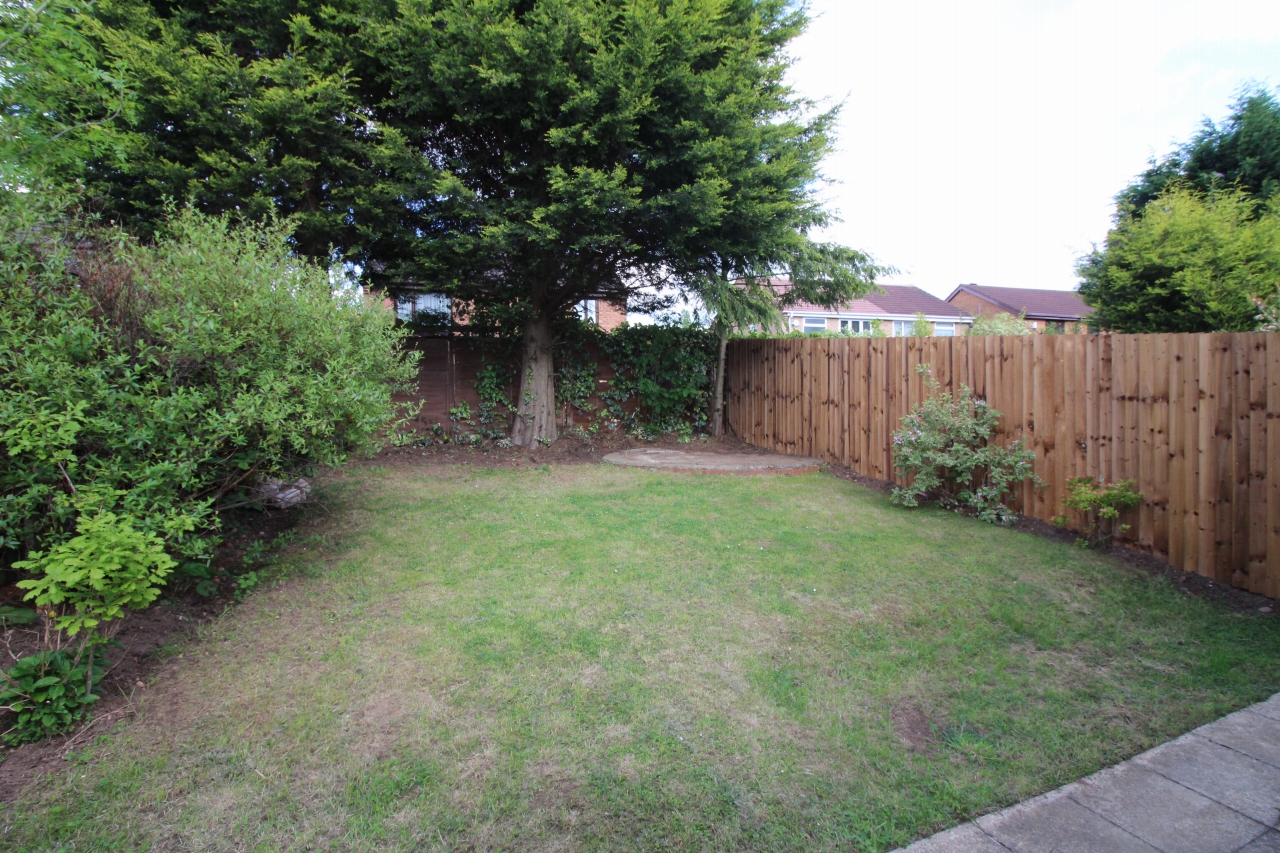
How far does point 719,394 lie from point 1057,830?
1036 cm

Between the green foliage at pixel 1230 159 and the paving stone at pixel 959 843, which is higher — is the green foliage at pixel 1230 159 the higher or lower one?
the higher one

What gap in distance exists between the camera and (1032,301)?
1542 inches

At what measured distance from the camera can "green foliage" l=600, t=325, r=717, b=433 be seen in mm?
12133

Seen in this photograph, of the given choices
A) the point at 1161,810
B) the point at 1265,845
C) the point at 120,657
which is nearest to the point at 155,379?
the point at 120,657

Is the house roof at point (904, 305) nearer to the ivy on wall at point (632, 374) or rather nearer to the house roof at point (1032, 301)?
the house roof at point (1032, 301)

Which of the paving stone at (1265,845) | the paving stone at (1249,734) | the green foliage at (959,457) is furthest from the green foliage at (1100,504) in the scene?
the paving stone at (1265,845)

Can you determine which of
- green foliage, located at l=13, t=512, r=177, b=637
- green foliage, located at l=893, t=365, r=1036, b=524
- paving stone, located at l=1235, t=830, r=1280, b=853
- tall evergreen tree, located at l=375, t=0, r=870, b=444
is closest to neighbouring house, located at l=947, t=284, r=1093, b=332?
tall evergreen tree, located at l=375, t=0, r=870, b=444

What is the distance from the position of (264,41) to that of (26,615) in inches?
336

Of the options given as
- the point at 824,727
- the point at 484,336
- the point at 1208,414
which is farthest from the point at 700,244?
the point at 824,727

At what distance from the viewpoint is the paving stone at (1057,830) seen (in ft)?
7.25

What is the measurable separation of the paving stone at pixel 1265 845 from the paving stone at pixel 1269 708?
3.47 ft

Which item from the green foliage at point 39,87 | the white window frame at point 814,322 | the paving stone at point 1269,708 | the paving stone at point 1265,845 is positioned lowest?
the paving stone at point 1265,845

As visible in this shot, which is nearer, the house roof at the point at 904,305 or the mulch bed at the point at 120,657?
the mulch bed at the point at 120,657

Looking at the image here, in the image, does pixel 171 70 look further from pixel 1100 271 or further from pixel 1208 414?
pixel 1100 271
